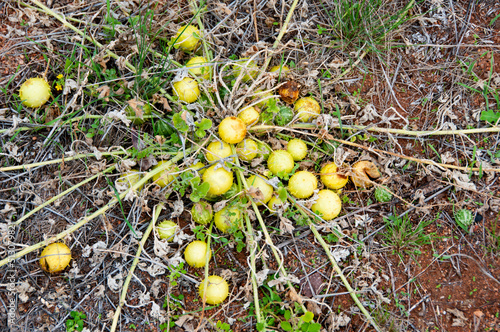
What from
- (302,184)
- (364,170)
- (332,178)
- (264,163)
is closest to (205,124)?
(264,163)

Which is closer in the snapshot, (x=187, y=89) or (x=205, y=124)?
(x=205, y=124)

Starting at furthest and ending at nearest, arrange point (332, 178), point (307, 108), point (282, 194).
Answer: point (307, 108) → point (332, 178) → point (282, 194)

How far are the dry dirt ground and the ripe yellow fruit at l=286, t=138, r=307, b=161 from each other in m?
0.14

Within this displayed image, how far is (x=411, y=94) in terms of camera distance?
3920 mm

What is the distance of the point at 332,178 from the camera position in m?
3.40

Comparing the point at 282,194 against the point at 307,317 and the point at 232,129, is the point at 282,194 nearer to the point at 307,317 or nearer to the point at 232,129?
the point at 232,129

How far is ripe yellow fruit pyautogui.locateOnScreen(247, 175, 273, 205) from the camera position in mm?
3224

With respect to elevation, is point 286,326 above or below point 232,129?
below

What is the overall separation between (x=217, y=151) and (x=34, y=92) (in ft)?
6.32

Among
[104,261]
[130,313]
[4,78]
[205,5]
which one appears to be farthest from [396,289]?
[4,78]

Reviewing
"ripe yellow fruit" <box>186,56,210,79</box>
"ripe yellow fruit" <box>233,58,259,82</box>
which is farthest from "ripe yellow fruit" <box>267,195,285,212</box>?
"ripe yellow fruit" <box>186,56,210,79</box>

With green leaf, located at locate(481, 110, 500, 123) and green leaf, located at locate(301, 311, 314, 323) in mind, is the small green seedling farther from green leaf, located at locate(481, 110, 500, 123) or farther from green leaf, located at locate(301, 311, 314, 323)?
green leaf, located at locate(481, 110, 500, 123)

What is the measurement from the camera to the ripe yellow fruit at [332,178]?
339cm

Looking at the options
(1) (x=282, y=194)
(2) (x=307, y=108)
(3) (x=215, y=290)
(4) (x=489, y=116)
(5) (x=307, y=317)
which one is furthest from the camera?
(4) (x=489, y=116)
